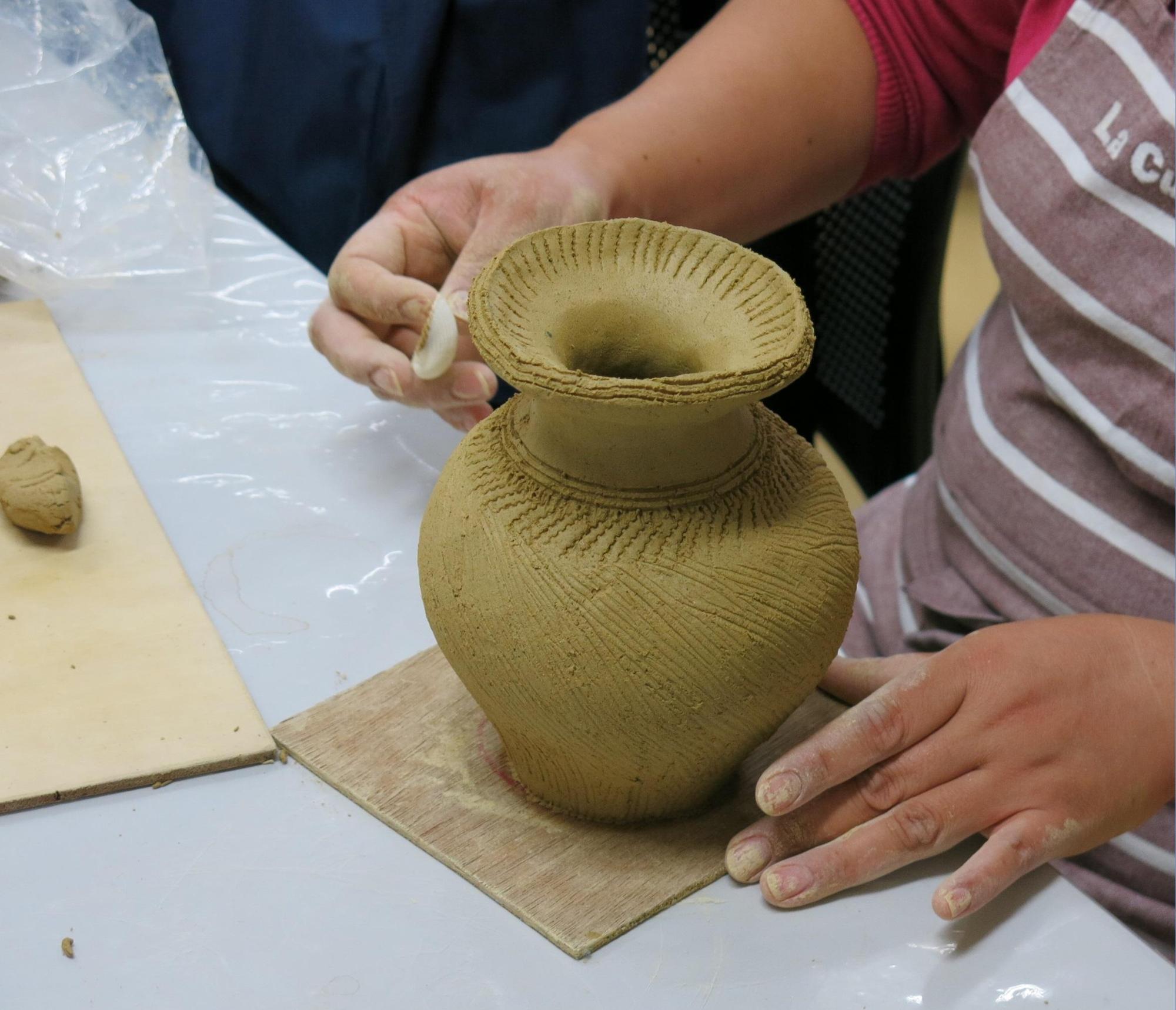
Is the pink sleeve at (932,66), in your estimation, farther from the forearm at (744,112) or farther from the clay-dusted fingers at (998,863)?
the clay-dusted fingers at (998,863)

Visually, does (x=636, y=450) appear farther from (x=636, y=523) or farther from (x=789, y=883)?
(x=789, y=883)

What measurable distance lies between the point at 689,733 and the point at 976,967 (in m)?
0.24

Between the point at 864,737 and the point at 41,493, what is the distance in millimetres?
726

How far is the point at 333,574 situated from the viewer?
109cm

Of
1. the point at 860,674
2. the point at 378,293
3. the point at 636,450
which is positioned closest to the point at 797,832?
the point at 860,674

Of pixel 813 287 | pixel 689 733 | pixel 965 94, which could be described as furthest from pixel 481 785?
pixel 813 287

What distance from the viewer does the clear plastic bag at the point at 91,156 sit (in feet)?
4.60

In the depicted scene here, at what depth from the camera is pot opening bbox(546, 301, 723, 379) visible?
0.80m

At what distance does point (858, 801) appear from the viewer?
0.84m

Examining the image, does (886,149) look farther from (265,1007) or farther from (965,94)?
(265,1007)

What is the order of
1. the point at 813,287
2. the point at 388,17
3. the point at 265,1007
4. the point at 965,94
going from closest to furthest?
the point at 265,1007 < the point at 965,94 < the point at 388,17 < the point at 813,287

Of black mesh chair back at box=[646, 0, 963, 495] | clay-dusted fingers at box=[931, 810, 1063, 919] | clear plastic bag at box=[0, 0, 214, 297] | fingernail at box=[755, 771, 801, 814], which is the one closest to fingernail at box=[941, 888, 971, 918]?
clay-dusted fingers at box=[931, 810, 1063, 919]

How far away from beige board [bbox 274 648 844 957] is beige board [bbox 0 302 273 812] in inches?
2.6

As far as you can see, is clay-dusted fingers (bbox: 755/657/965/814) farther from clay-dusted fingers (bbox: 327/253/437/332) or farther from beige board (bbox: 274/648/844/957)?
clay-dusted fingers (bbox: 327/253/437/332)
